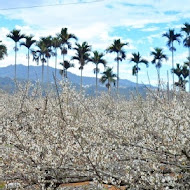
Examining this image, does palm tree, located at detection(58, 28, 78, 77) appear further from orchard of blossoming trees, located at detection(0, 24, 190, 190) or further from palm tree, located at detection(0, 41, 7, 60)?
orchard of blossoming trees, located at detection(0, 24, 190, 190)

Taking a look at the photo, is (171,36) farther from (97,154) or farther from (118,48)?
(97,154)

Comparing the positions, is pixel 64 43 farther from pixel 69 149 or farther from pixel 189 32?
pixel 69 149

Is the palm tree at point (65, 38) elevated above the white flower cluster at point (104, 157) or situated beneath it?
elevated above

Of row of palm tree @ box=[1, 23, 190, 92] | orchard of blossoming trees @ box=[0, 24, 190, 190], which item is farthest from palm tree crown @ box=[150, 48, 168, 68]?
orchard of blossoming trees @ box=[0, 24, 190, 190]

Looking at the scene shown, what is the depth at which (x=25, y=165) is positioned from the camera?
7.80m

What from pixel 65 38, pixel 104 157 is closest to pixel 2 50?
pixel 65 38

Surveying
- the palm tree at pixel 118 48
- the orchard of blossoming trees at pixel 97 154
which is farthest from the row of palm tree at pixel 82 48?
the orchard of blossoming trees at pixel 97 154

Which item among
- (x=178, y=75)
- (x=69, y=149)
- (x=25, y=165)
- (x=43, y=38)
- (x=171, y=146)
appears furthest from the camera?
(x=178, y=75)

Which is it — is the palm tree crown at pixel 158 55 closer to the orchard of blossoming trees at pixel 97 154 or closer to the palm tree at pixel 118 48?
the palm tree at pixel 118 48

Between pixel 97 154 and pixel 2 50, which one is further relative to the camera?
pixel 2 50

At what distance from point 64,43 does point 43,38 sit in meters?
8.06

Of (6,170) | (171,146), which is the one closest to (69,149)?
(6,170)

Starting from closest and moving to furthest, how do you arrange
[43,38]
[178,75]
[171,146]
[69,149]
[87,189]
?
1. [171,146]
2. [69,149]
3. [87,189]
4. [43,38]
5. [178,75]

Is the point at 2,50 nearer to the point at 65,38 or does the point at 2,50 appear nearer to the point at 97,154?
the point at 65,38
